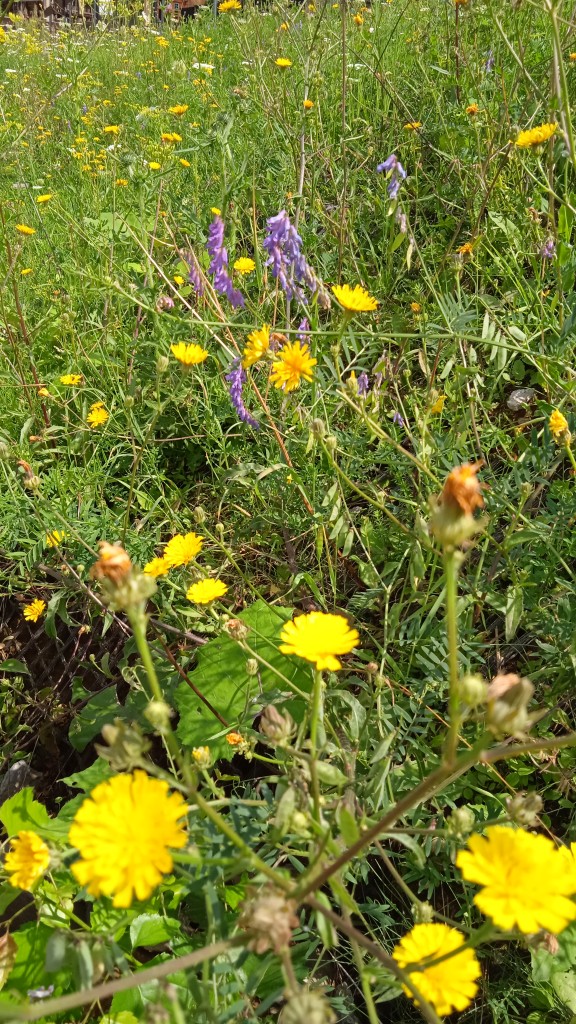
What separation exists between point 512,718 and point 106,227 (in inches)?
102

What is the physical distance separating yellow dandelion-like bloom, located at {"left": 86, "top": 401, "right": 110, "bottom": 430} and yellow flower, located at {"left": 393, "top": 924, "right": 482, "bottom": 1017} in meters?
1.60

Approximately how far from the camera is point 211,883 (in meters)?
0.73

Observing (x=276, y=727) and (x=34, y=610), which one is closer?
(x=276, y=727)

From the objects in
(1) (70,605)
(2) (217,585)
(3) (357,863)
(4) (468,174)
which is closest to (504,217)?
(4) (468,174)

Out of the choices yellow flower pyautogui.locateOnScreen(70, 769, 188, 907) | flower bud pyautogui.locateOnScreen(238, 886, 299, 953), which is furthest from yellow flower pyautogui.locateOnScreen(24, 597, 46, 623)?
flower bud pyautogui.locateOnScreen(238, 886, 299, 953)

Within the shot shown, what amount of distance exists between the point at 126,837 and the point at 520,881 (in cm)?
35

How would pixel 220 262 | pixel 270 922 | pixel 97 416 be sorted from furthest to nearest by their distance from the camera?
pixel 97 416 → pixel 220 262 → pixel 270 922

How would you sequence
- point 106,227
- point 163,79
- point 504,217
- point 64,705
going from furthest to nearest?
point 163,79
point 106,227
point 504,217
point 64,705

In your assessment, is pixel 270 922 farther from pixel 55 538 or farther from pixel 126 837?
pixel 55 538

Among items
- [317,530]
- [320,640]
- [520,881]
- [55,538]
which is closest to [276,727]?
[320,640]

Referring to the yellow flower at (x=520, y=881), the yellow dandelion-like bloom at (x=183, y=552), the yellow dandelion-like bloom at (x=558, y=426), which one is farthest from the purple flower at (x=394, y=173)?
the yellow flower at (x=520, y=881)

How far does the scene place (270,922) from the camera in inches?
23.2

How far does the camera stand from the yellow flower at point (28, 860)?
0.85m

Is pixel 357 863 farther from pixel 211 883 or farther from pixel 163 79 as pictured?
pixel 163 79
